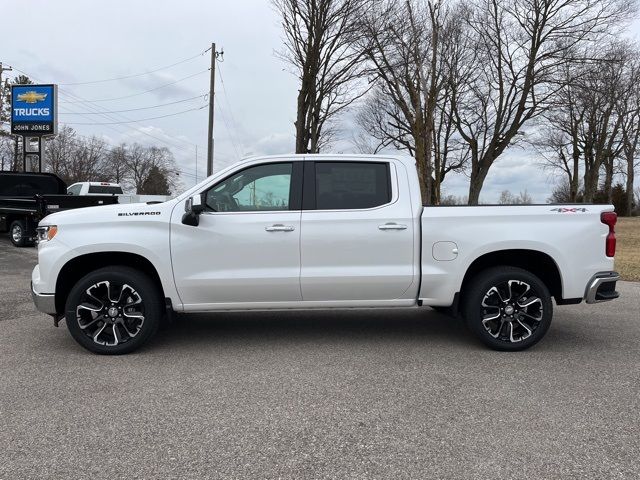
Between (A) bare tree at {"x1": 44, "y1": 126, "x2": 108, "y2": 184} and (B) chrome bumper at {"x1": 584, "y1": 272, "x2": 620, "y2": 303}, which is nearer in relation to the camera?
(B) chrome bumper at {"x1": 584, "y1": 272, "x2": 620, "y2": 303}

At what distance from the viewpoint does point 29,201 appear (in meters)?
14.7

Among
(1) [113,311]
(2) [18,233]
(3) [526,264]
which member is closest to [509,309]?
(3) [526,264]

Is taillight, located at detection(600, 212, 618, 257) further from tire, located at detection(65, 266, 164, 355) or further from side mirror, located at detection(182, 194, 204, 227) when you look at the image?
tire, located at detection(65, 266, 164, 355)

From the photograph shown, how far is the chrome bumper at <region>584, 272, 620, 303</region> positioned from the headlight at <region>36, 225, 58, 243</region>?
16.8 ft

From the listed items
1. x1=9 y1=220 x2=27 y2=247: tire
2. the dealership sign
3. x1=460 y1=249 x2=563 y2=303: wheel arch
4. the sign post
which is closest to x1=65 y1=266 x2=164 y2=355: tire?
x1=460 y1=249 x2=563 y2=303: wheel arch

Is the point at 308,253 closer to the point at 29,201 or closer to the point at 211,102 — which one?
the point at 29,201

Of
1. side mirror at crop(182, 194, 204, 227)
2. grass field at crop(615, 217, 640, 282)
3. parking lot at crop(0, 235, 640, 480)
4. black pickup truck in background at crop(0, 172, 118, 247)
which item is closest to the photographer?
parking lot at crop(0, 235, 640, 480)

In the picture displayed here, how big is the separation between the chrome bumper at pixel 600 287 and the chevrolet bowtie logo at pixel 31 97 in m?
24.8

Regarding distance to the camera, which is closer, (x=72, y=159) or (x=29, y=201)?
(x=29, y=201)

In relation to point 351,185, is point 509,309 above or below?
below

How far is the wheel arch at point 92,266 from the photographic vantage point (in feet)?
16.2

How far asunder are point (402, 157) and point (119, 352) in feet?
11.1

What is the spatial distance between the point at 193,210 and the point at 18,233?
43.0ft

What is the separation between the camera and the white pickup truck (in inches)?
190
